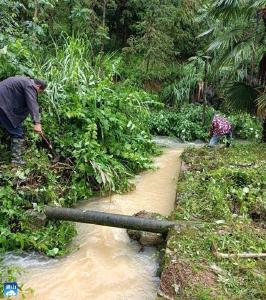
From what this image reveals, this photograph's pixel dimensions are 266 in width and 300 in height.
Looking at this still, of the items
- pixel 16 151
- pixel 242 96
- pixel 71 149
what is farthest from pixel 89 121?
pixel 242 96

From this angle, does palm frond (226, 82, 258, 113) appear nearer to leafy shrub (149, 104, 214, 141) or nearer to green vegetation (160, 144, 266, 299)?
green vegetation (160, 144, 266, 299)

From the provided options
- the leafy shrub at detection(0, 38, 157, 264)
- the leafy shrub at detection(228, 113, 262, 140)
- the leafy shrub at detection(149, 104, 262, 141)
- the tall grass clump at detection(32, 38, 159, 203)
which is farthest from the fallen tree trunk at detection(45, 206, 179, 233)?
the leafy shrub at detection(228, 113, 262, 140)

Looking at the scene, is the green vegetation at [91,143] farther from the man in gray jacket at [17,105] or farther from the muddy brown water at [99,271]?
the man in gray jacket at [17,105]

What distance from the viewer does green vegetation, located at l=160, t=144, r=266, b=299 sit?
4113 millimetres

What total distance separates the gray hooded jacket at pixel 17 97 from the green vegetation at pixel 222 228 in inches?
98.7

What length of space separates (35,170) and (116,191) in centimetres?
175

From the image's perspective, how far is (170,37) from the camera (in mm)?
17469

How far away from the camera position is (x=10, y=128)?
620 centimetres

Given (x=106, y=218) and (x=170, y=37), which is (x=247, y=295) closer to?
(x=106, y=218)

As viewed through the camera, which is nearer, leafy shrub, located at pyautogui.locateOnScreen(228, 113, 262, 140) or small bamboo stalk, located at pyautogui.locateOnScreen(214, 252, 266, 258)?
small bamboo stalk, located at pyautogui.locateOnScreen(214, 252, 266, 258)

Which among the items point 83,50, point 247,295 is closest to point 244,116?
point 83,50

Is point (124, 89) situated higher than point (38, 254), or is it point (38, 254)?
point (124, 89)

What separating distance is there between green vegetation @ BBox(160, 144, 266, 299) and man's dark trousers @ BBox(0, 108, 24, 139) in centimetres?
256

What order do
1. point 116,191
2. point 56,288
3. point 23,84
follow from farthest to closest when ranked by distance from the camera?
1. point 116,191
2. point 23,84
3. point 56,288
